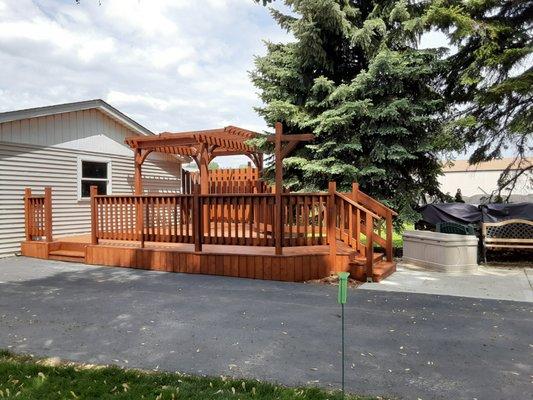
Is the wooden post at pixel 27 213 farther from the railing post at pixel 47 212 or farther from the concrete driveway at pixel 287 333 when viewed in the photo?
the concrete driveway at pixel 287 333

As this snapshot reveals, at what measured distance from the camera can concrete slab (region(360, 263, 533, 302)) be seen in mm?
5520

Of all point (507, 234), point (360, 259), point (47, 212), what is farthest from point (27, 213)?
point (507, 234)

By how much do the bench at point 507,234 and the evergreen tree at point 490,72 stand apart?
6.08 feet

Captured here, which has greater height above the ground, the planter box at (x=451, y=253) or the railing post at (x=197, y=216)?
the railing post at (x=197, y=216)

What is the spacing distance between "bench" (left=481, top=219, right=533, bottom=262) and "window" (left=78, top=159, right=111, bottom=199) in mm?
9475

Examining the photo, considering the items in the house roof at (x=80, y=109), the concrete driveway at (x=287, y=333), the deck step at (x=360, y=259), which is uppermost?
the house roof at (x=80, y=109)

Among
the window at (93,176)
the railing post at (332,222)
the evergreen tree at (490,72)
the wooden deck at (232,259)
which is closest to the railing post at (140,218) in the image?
the wooden deck at (232,259)

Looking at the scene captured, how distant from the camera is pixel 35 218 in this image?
8859mm

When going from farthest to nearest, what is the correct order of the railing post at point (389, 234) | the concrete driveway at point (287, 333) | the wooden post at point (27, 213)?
the wooden post at point (27, 213) → the railing post at point (389, 234) → the concrete driveway at point (287, 333)

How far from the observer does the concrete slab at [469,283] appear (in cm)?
552

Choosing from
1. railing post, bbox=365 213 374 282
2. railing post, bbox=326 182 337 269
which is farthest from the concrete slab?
railing post, bbox=326 182 337 269

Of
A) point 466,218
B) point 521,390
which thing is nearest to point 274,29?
point 466,218

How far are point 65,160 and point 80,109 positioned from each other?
1.37m

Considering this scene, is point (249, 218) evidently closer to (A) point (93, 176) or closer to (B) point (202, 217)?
(B) point (202, 217)
